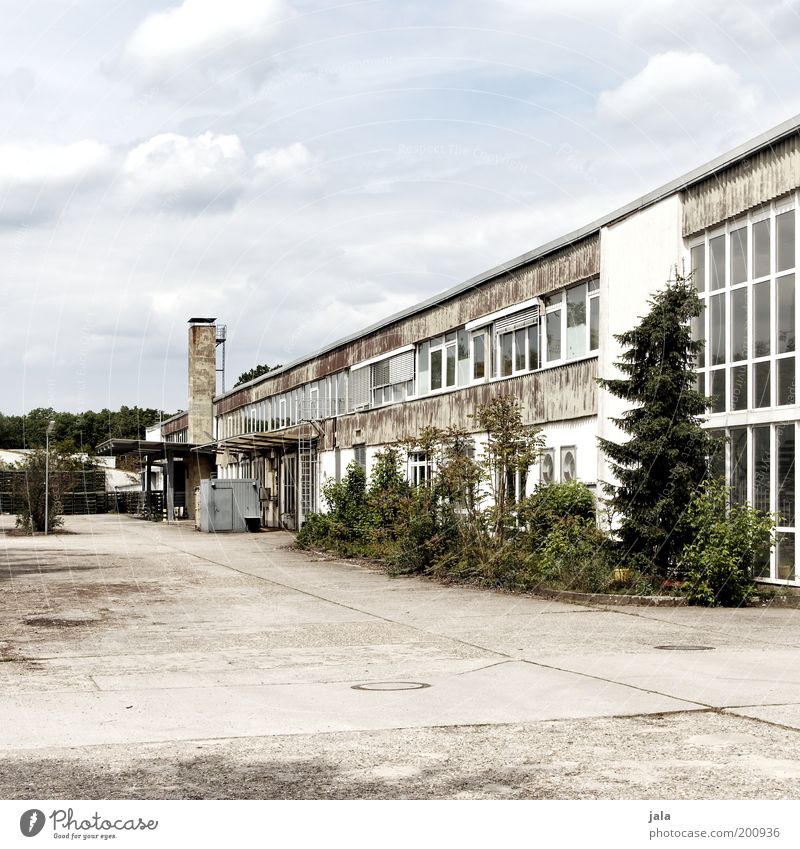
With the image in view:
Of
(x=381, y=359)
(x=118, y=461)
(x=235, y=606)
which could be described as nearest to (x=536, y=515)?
(x=235, y=606)

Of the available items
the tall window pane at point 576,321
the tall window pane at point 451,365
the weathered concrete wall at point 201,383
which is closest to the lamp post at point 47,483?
the tall window pane at point 451,365

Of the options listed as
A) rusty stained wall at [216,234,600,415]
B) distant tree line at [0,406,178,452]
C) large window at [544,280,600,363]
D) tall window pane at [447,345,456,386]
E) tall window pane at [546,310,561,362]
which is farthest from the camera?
distant tree line at [0,406,178,452]

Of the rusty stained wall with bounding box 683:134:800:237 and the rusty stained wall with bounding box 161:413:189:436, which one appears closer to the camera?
the rusty stained wall with bounding box 683:134:800:237

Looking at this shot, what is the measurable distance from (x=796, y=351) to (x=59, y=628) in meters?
11.2

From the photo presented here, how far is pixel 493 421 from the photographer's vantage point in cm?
2178

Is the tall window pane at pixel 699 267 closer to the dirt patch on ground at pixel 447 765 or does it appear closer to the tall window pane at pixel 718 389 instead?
the tall window pane at pixel 718 389

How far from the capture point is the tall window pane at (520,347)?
27891mm

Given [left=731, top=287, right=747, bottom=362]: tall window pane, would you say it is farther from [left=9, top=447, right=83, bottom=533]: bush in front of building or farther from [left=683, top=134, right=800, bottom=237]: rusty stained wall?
[left=9, top=447, right=83, bottom=533]: bush in front of building

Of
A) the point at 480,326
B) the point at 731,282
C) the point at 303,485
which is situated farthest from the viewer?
the point at 303,485

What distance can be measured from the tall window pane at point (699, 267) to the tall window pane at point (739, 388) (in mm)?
1792

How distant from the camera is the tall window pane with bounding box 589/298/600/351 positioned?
24.2 meters

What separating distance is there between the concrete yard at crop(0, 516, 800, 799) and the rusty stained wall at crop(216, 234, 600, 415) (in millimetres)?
9057

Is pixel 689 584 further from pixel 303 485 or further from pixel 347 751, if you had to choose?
pixel 303 485

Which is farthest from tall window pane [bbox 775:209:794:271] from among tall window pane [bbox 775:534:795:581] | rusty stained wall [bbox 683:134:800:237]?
tall window pane [bbox 775:534:795:581]
